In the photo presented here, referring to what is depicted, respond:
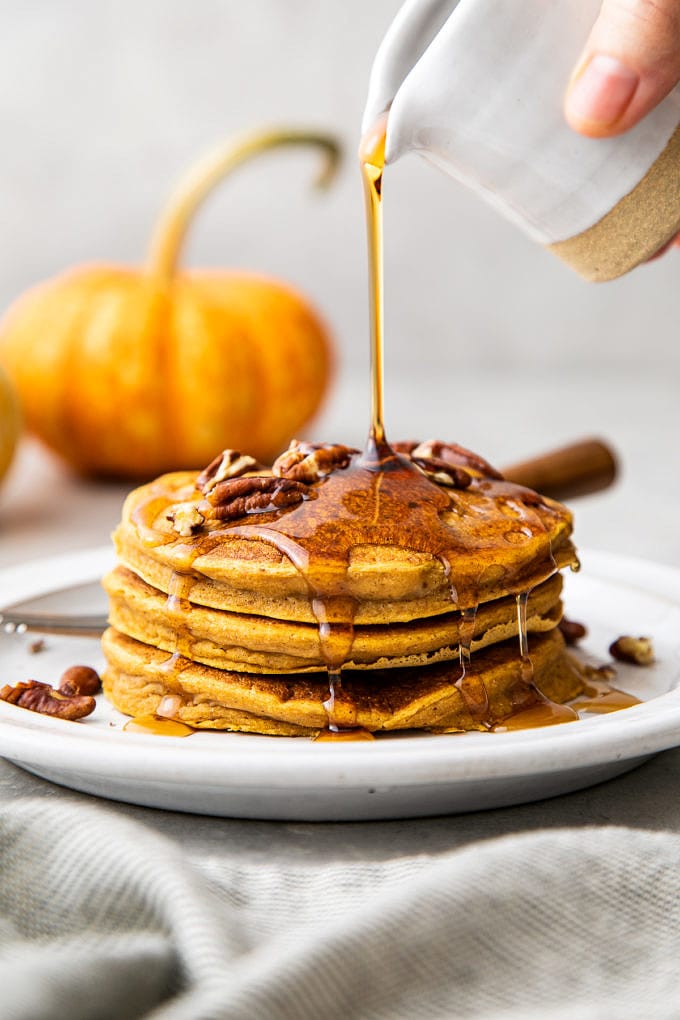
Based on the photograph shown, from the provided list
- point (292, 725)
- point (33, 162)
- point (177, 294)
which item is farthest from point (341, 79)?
point (292, 725)

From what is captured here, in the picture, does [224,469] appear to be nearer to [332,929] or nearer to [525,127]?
[525,127]

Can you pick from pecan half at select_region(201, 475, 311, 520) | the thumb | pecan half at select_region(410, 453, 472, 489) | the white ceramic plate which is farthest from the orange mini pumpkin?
the thumb

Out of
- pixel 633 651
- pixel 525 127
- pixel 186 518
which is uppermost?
pixel 525 127

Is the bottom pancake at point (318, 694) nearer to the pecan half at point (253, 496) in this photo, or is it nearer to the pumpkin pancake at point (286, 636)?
the pumpkin pancake at point (286, 636)

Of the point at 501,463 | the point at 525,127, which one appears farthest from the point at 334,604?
the point at 501,463

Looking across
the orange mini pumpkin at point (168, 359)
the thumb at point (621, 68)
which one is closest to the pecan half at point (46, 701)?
the thumb at point (621, 68)
